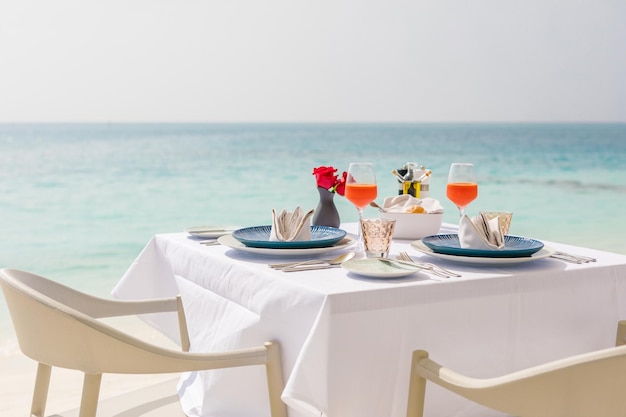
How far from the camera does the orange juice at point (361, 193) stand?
183cm

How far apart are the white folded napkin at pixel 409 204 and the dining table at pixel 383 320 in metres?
0.17

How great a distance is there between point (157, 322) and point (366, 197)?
2.81ft

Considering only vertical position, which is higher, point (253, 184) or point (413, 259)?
point (413, 259)

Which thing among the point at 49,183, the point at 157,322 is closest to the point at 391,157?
the point at 49,183

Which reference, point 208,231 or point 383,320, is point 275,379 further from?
point 208,231

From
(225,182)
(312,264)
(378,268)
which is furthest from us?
(225,182)

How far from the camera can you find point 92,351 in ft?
4.58

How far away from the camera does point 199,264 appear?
1.78 meters

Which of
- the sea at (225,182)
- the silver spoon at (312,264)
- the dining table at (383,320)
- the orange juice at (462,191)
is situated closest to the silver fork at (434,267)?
the dining table at (383,320)

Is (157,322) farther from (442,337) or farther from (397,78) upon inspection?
(397,78)

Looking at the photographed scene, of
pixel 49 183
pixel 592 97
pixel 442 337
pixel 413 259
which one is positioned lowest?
pixel 49 183

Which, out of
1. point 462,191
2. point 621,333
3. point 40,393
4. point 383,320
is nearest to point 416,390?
point 383,320

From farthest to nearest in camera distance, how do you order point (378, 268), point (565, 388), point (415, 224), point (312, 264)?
point (415, 224) < point (312, 264) < point (378, 268) < point (565, 388)

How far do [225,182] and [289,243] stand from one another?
15.3 m
